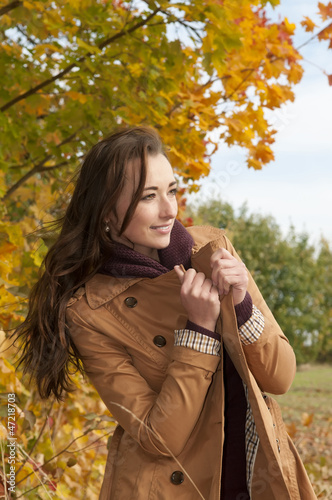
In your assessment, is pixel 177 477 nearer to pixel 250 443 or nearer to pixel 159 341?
pixel 250 443

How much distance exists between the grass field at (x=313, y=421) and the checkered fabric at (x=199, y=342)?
2429 mm

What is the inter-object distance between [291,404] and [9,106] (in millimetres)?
9342

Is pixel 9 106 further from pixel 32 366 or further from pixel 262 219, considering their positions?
pixel 262 219

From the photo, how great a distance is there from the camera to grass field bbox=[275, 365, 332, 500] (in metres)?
3.91

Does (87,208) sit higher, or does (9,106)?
(9,106)

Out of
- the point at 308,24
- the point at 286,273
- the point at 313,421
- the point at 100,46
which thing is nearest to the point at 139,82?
the point at 100,46

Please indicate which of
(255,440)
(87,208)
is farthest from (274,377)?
(87,208)

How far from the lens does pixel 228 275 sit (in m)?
1.41

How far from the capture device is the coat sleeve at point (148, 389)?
56.6 inches

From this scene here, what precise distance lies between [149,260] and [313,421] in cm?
850

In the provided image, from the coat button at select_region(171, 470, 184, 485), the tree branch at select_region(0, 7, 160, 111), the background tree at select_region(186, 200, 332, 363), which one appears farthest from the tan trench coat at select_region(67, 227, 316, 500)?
the background tree at select_region(186, 200, 332, 363)

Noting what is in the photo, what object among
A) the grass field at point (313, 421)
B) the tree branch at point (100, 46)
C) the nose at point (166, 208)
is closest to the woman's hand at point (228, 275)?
the nose at point (166, 208)

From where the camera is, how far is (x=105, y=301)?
1641 mm

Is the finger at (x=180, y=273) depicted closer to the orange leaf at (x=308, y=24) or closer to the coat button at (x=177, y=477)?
the coat button at (x=177, y=477)
